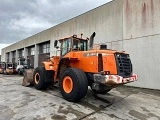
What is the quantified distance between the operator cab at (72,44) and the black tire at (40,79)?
4.69 feet

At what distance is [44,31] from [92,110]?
18.2 m

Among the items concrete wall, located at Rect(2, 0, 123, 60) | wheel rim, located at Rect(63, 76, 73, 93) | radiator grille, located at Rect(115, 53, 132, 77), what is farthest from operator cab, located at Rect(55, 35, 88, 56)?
concrete wall, located at Rect(2, 0, 123, 60)

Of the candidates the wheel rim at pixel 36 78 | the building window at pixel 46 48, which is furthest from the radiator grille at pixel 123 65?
the building window at pixel 46 48

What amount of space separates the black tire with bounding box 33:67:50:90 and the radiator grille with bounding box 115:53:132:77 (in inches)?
150

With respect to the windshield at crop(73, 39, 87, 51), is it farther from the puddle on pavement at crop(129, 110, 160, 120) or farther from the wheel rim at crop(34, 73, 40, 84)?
the puddle on pavement at crop(129, 110, 160, 120)

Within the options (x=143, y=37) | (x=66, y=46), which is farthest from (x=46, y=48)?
(x=66, y=46)

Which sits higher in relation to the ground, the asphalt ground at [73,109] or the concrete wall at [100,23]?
the concrete wall at [100,23]

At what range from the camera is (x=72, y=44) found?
7.34m

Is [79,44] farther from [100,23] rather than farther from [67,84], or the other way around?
A: [100,23]

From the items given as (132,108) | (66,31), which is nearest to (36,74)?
(132,108)

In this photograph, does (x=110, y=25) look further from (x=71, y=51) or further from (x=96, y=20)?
(x=71, y=51)

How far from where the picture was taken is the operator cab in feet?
24.2

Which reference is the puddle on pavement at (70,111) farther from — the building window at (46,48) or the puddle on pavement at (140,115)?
the building window at (46,48)

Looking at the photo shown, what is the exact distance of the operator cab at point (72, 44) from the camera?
7.36m
